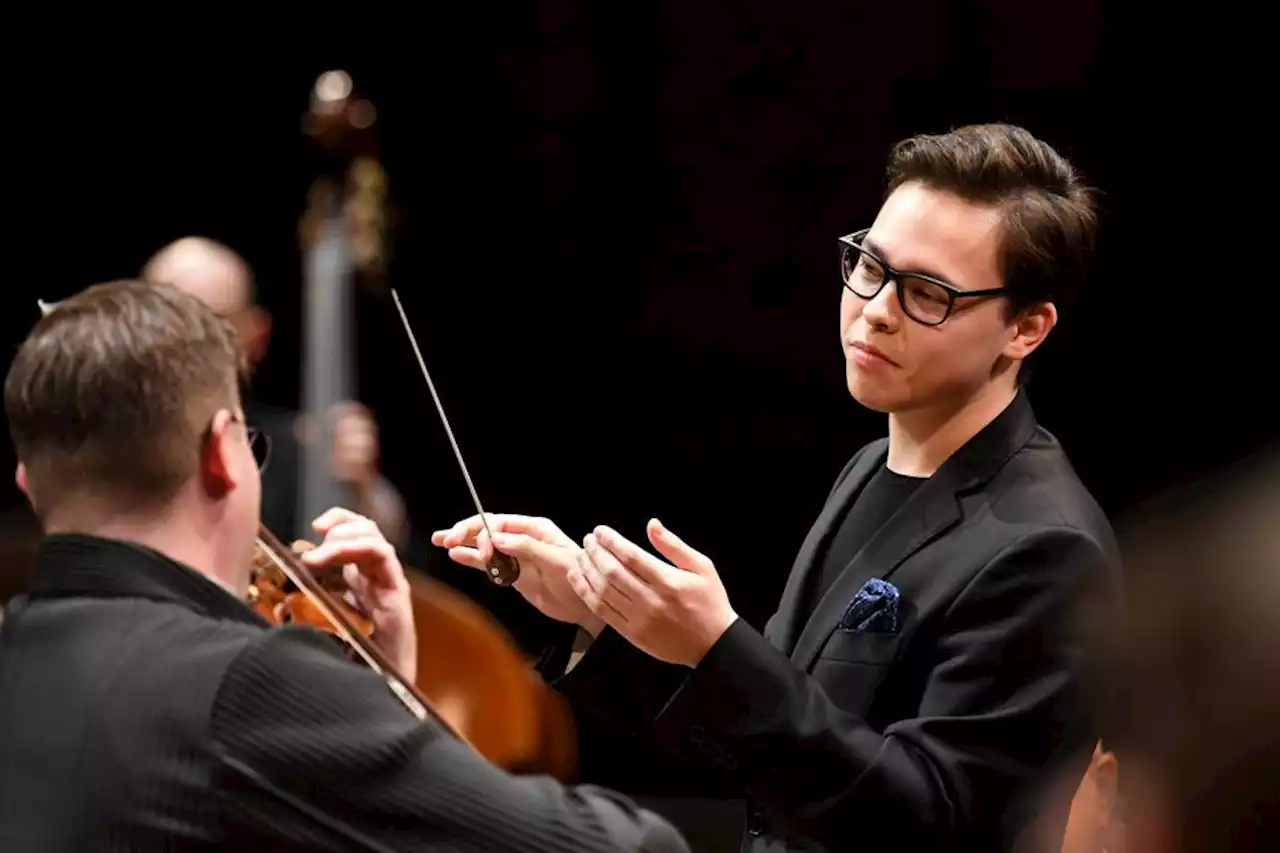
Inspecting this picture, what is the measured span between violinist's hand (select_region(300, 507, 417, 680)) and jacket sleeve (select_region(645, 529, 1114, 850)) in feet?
1.40

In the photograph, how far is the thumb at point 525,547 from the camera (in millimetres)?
1578

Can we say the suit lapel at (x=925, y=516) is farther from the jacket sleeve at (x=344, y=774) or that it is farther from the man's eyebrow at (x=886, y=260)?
the jacket sleeve at (x=344, y=774)

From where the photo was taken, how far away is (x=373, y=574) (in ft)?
5.84

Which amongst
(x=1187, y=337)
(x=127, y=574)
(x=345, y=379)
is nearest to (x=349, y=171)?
(x=345, y=379)

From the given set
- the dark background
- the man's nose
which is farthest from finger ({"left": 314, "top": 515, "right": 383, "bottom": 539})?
the dark background

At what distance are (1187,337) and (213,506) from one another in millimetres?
2020

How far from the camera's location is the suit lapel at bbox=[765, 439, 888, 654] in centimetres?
172

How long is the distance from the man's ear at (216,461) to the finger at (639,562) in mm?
339

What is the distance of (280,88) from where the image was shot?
161 inches

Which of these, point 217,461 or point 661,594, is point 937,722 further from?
point 217,461

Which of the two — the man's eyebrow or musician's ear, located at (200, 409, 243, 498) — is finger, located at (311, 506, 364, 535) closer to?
musician's ear, located at (200, 409, 243, 498)

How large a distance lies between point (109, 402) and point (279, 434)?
6.94 ft

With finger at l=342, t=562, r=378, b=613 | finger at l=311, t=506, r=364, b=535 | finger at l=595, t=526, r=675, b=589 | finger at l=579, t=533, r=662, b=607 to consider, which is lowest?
finger at l=342, t=562, r=378, b=613

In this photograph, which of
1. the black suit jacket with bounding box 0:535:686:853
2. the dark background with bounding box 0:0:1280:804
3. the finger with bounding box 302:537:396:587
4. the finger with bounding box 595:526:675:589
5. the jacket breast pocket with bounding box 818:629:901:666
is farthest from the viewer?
the dark background with bounding box 0:0:1280:804
